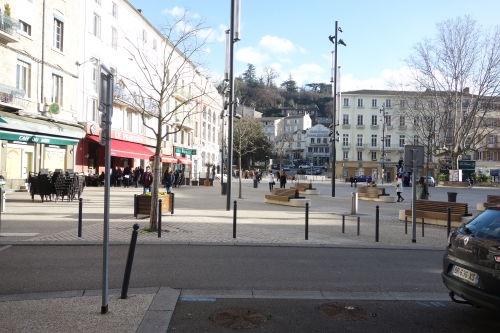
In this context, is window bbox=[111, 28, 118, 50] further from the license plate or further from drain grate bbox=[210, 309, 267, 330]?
the license plate

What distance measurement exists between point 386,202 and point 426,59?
20.0 metres

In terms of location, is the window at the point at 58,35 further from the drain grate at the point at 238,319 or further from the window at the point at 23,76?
the drain grate at the point at 238,319

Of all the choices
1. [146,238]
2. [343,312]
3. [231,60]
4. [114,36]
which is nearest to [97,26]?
[114,36]

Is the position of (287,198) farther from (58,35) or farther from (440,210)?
(58,35)

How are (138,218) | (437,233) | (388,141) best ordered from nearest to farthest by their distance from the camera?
(437,233) → (138,218) → (388,141)

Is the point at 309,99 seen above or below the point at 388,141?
above

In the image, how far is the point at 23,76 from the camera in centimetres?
2419

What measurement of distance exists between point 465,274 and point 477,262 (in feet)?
0.76

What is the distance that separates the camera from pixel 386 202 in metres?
25.5

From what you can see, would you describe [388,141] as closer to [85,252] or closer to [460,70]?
[460,70]

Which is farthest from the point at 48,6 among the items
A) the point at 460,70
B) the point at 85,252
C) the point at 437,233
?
the point at 460,70

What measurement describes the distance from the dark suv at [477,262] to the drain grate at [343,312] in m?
1.11

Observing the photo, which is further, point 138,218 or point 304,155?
point 304,155

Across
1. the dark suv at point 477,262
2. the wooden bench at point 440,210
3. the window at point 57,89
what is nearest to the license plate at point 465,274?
the dark suv at point 477,262
